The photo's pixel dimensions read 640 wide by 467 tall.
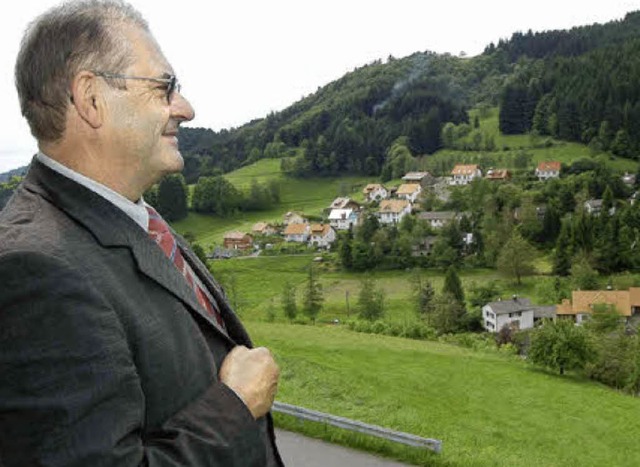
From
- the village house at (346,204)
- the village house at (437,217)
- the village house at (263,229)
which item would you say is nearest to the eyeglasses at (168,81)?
the village house at (437,217)

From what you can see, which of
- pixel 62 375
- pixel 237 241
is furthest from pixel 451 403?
pixel 237 241

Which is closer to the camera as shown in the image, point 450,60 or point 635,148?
point 635,148

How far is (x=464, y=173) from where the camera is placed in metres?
87.7

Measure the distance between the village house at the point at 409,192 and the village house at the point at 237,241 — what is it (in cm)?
2279

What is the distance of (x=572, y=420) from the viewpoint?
11352 millimetres

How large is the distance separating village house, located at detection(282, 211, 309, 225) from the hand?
7515 cm

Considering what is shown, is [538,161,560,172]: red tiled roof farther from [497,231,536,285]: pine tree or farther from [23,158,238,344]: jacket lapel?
[23,158,238,344]: jacket lapel

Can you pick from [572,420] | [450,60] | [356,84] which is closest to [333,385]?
[572,420]

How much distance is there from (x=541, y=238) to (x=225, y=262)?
3021cm

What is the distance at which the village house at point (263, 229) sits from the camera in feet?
249

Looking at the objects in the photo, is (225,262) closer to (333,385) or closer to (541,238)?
(541,238)

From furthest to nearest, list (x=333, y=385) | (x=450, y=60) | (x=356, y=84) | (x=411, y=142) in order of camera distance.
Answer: (x=450, y=60)
(x=356, y=84)
(x=411, y=142)
(x=333, y=385)

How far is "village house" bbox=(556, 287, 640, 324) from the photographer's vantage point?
39.9 metres

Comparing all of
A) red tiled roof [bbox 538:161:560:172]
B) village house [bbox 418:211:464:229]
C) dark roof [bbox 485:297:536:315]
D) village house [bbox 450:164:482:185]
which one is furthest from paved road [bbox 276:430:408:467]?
village house [bbox 450:164:482:185]
